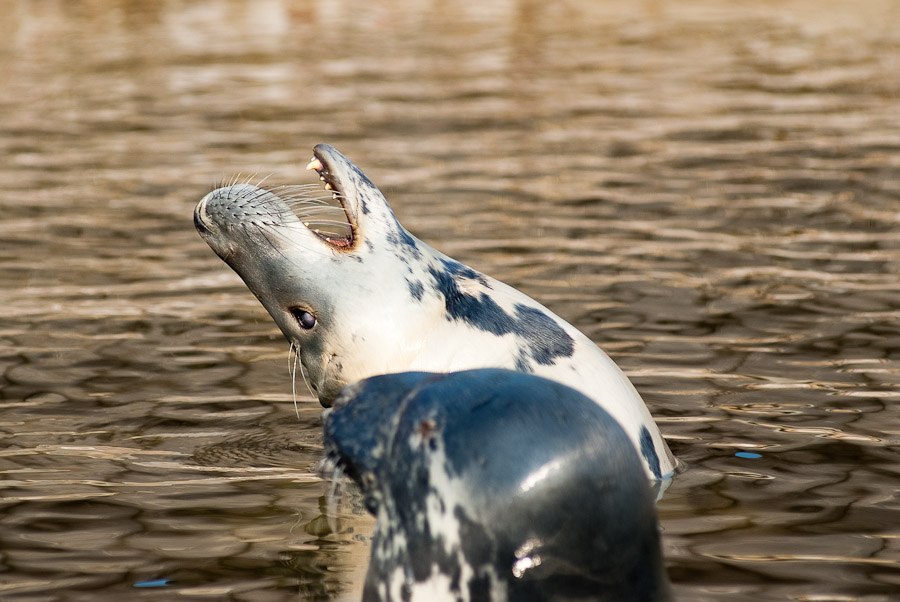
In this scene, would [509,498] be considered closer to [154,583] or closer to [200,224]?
[154,583]

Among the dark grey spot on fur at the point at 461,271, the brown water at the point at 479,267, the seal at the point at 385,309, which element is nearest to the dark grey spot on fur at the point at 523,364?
the seal at the point at 385,309

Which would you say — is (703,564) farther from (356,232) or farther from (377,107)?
(377,107)

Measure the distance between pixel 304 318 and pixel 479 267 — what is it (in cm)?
364

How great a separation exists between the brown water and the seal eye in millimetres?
584

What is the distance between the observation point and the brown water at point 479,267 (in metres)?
4.19

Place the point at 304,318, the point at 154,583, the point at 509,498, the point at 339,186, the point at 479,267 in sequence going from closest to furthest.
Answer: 1. the point at 509,498
2. the point at 154,583
3. the point at 304,318
4. the point at 339,186
5. the point at 479,267

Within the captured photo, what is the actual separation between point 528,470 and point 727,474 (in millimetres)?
1981

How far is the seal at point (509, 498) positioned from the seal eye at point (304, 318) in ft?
4.35

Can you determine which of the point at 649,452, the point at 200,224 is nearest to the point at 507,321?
the point at 649,452

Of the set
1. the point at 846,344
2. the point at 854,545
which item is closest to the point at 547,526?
the point at 854,545

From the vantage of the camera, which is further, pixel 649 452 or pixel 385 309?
pixel 649 452

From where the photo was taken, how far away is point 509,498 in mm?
2941

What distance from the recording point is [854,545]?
406 cm

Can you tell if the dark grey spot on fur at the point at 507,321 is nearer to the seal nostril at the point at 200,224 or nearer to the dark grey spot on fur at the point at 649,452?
the dark grey spot on fur at the point at 649,452
